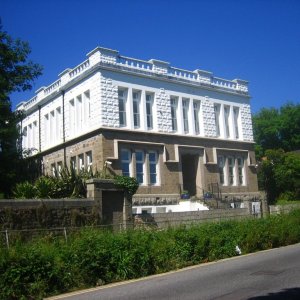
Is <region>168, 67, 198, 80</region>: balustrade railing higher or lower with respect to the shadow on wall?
higher

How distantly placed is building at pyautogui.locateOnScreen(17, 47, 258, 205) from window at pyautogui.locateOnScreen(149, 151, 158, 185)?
0.07 meters

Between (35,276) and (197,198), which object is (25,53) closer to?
(197,198)

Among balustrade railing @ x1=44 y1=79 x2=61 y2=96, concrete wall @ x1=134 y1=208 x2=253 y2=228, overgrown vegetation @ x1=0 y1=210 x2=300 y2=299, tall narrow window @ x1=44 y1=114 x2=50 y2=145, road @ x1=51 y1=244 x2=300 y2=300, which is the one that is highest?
balustrade railing @ x1=44 y1=79 x2=61 y2=96

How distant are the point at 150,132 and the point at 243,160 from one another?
398 inches

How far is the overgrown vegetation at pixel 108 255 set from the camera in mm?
11102

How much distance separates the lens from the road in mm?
9547

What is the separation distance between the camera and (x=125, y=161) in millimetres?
29297

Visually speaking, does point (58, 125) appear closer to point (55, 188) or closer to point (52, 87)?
point (52, 87)

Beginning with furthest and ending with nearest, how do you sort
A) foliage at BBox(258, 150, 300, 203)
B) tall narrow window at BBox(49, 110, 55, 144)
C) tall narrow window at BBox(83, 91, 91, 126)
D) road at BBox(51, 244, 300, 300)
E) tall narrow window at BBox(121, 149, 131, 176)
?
1. foliage at BBox(258, 150, 300, 203)
2. tall narrow window at BBox(49, 110, 55, 144)
3. tall narrow window at BBox(83, 91, 91, 126)
4. tall narrow window at BBox(121, 149, 131, 176)
5. road at BBox(51, 244, 300, 300)

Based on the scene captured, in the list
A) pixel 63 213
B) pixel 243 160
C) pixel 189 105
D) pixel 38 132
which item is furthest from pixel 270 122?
pixel 63 213

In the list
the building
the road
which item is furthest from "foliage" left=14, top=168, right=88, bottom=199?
the road

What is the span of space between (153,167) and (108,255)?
17.8 meters

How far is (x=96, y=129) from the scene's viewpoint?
28062 mm

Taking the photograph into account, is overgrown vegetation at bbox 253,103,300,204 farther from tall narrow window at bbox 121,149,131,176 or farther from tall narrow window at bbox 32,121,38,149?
tall narrow window at bbox 32,121,38,149
